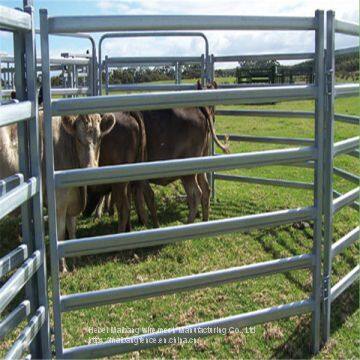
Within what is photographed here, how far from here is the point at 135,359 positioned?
11.7ft

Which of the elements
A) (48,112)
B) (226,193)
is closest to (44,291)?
(48,112)

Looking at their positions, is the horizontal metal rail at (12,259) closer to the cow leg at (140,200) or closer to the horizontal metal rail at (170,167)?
the horizontal metal rail at (170,167)

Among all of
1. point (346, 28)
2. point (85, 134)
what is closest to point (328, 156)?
point (346, 28)

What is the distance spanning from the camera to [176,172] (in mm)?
3115

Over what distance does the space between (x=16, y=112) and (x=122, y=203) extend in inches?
151

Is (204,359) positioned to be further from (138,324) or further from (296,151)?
(296,151)

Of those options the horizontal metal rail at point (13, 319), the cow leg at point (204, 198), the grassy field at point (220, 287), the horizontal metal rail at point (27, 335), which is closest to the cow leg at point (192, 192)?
the cow leg at point (204, 198)

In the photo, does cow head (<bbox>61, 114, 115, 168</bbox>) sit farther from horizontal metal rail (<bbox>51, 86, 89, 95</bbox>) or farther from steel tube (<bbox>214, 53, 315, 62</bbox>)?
steel tube (<bbox>214, 53, 315, 62</bbox>)

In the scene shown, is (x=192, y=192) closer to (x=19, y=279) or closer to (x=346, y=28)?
(x=346, y=28)

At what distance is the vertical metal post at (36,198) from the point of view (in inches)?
105

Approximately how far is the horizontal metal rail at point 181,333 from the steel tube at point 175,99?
1.31 meters

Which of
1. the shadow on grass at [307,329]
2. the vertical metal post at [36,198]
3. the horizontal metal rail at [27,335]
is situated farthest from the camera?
the shadow on grass at [307,329]

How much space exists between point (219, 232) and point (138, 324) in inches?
49.2

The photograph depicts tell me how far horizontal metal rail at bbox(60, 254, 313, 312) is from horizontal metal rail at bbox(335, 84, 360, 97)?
1.14 meters
